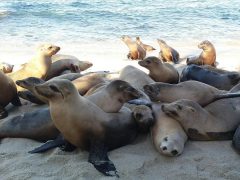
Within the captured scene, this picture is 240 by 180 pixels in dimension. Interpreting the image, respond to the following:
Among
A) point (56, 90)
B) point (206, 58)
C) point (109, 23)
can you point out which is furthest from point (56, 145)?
point (109, 23)

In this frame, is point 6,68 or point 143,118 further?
point 6,68

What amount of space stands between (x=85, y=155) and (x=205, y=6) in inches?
633

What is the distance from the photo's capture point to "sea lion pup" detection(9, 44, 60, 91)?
6648 millimetres

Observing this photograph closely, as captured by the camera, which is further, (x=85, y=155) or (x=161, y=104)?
(x=161, y=104)

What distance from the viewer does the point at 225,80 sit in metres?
5.69

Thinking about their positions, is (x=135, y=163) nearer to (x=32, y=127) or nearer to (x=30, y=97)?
(x=32, y=127)

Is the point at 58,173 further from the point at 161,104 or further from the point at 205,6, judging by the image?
the point at 205,6

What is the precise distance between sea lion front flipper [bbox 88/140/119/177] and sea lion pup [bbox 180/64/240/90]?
84.8 inches

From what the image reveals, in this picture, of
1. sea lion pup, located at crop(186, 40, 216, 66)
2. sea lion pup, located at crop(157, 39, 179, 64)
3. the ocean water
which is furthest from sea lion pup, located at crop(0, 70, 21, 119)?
sea lion pup, located at crop(157, 39, 179, 64)

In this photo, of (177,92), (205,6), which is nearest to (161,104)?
(177,92)

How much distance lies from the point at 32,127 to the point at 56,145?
1.73 feet

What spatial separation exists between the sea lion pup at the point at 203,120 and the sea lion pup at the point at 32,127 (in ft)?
3.63

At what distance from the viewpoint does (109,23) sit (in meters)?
14.7

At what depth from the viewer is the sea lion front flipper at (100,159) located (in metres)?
3.69
